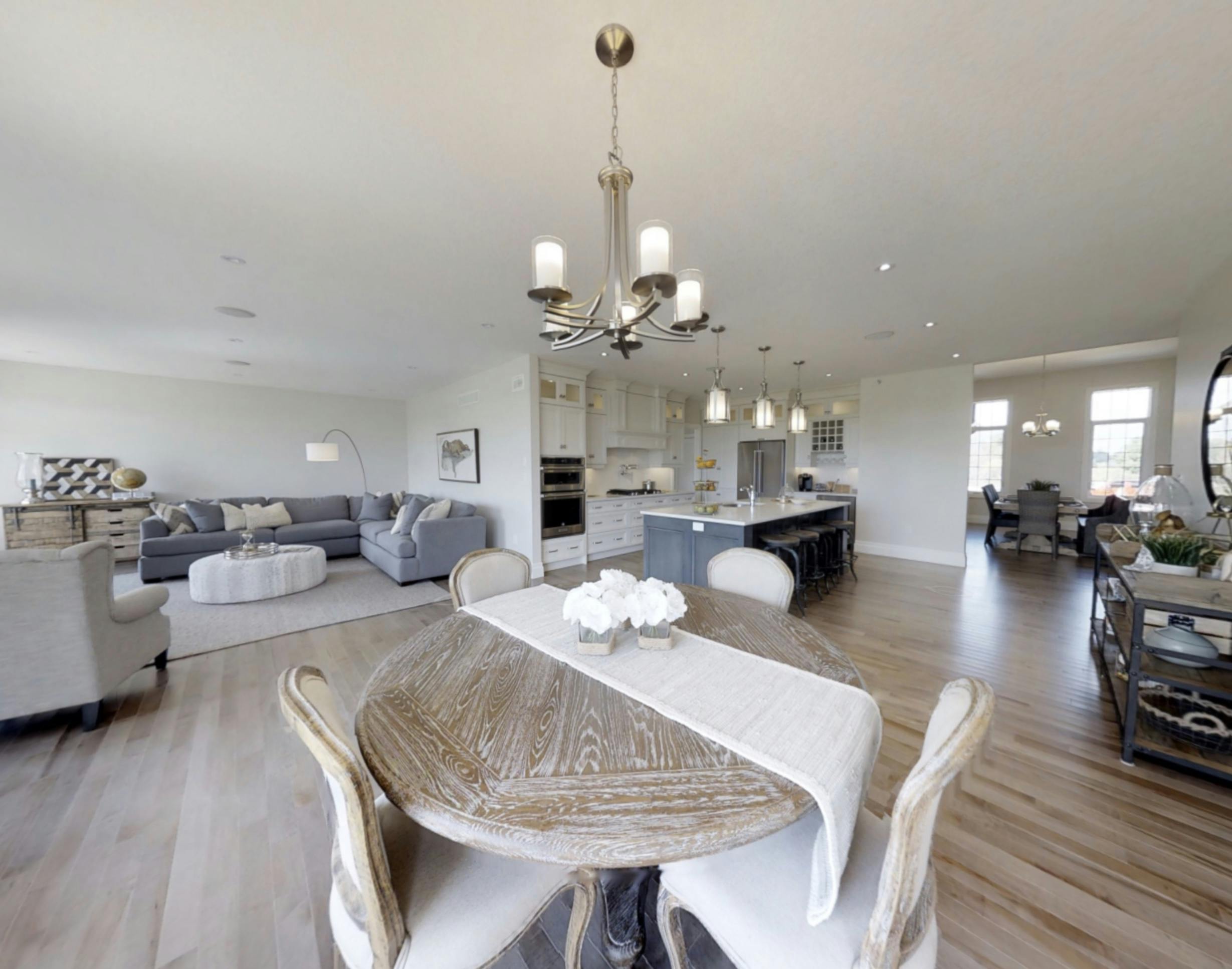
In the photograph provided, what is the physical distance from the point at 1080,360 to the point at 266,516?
12255 millimetres

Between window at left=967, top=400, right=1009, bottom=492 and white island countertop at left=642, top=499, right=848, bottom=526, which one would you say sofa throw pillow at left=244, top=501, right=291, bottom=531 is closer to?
white island countertop at left=642, top=499, right=848, bottom=526

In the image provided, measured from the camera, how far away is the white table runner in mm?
765

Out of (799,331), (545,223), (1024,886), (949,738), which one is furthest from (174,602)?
(799,331)

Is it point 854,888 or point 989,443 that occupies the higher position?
point 989,443

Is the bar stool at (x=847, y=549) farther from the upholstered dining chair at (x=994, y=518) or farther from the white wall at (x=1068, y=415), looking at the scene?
the white wall at (x=1068, y=415)

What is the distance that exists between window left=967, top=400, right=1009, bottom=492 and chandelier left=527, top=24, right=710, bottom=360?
8.99 metres

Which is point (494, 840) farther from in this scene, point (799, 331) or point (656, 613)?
point (799, 331)

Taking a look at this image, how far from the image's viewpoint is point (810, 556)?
4254 mm

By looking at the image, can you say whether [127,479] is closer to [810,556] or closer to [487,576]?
[487,576]

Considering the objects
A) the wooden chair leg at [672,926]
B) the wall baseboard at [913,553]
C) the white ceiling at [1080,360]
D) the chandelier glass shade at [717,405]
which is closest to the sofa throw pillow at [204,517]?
the chandelier glass shade at [717,405]

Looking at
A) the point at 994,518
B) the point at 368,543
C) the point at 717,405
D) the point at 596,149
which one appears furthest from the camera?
the point at 994,518

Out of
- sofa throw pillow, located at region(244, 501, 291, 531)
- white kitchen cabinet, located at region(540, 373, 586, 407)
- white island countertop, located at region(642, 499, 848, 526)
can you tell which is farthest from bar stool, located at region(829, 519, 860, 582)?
sofa throw pillow, located at region(244, 501, 291, 531)

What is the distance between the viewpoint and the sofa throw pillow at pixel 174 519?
4.99 meters

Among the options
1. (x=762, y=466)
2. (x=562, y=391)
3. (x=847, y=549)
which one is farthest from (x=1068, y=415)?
(x=562, y=391)
